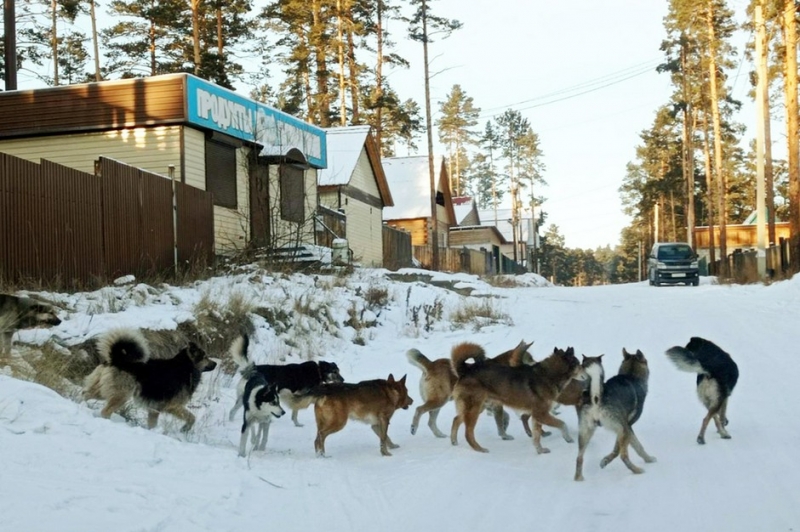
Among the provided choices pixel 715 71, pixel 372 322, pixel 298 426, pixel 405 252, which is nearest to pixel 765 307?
pixel 372 322

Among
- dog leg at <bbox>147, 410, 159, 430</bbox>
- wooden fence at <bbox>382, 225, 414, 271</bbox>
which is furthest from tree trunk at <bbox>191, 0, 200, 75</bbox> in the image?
dog leg at <bbox>147, 410, 159, 430</bbox>

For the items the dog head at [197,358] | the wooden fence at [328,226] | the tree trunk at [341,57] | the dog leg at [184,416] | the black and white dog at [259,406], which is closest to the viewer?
the black and white dog at [259,406]

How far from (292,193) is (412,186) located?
28667 mm

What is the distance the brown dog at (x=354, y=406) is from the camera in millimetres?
7285

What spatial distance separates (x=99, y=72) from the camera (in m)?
37.8

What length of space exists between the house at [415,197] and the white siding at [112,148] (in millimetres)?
30927

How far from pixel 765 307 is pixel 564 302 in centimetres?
547

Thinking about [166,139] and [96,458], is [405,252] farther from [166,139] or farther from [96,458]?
[96,458]

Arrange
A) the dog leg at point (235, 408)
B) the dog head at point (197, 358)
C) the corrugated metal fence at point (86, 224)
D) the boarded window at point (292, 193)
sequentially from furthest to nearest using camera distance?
the boarded window at point (292, 193)
the corrugated metal fence at point (86, 224)
the dog leg at point (235, 408)
the dog head at point (197, 358)

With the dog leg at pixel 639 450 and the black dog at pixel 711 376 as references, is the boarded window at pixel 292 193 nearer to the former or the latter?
the black dog at pixel 711 376

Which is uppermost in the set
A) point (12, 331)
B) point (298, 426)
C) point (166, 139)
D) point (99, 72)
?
point (99, 72)

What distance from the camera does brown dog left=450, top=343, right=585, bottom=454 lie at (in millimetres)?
7281

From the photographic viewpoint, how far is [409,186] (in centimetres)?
5297

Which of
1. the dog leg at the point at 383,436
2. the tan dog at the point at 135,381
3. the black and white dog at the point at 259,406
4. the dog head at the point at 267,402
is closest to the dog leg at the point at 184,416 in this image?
the tan dog at the point at 135,381
